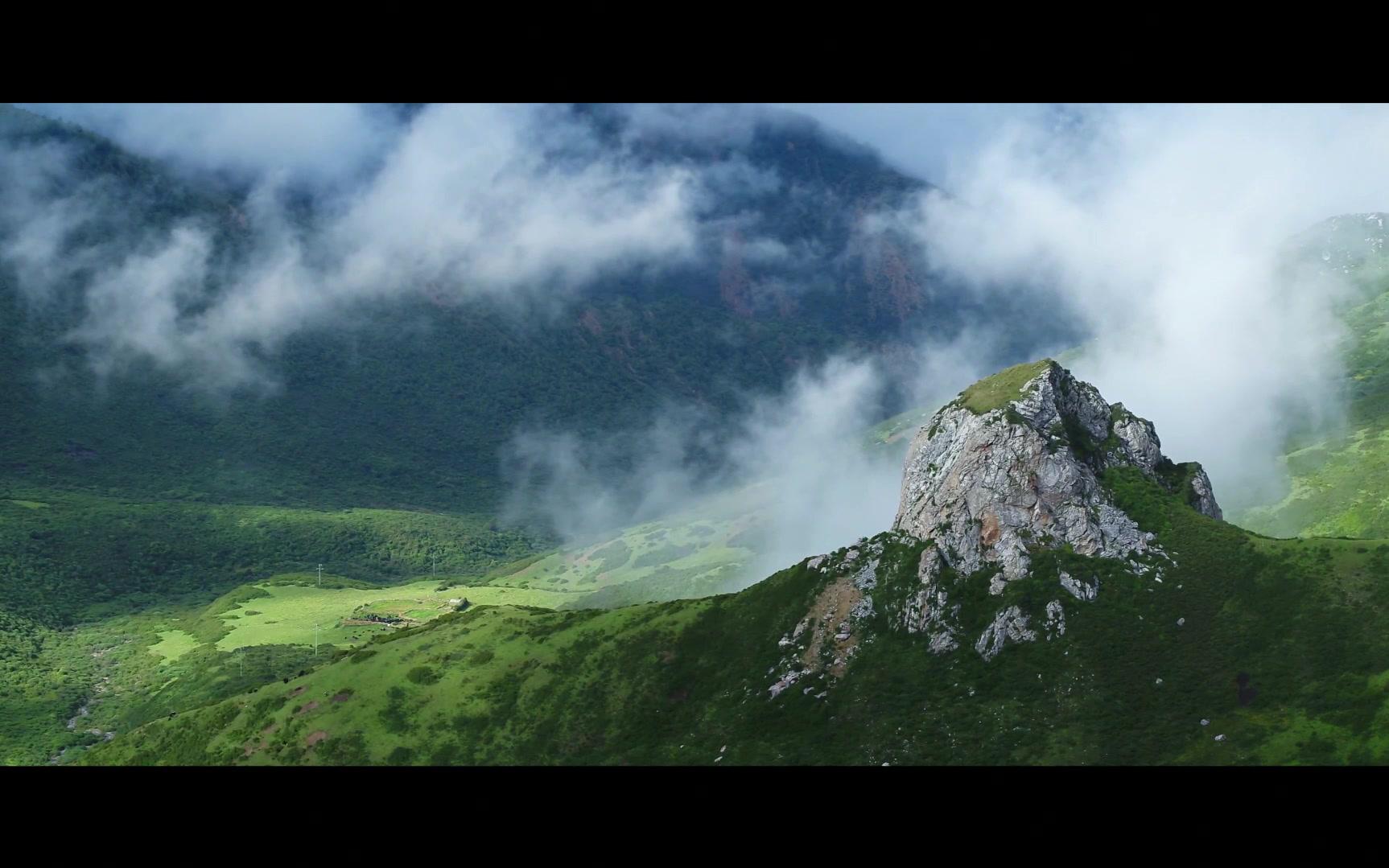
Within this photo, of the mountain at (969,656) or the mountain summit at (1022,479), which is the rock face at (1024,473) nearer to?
the mountain summit at (1022,479)

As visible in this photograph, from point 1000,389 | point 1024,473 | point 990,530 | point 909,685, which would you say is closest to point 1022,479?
point 1024,473

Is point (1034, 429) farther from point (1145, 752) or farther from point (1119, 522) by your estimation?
point (1145, 752)

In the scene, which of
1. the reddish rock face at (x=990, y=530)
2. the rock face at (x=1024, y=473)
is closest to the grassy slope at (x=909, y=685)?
the rock face at (x=1024, y=473)

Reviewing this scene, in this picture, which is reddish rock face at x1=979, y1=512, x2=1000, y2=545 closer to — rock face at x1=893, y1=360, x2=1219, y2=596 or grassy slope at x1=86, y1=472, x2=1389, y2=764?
rock face at x1=893, y1=360, x2=1219, y2=596

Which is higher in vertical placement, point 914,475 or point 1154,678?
point 914,475

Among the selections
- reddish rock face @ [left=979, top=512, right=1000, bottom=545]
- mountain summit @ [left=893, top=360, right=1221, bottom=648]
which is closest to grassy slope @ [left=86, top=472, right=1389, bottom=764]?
mountain summit @ [left=893, top=360, right=1221, bottom=648]

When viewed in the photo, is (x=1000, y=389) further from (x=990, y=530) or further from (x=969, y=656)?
(x=969, y=656)
